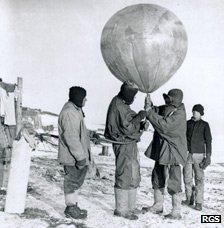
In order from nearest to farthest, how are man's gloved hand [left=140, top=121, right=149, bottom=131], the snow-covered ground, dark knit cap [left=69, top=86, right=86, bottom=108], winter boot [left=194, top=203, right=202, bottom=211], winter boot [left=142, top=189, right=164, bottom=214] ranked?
1. the snow-covered ground
2. dark knit cap [left=69, top=86, right=86, bottom=108]
3. man's gloved hand [left=140, top=121, right=149, bottom=131]
4. winter boot [left=142, top=189, right=164, bottom=214]
5. winter boot [left=194, top=203, right=202, bottom=211]

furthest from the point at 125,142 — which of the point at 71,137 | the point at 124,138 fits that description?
the point at 71,137

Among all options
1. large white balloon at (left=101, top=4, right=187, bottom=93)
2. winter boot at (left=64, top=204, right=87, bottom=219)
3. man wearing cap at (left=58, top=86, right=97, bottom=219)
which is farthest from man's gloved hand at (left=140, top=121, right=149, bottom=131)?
large white balloon at (left=101, top=4, right=187, bottom=93)

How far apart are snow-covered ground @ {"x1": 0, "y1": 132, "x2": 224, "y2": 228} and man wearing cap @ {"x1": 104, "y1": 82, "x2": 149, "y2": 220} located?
0.95ft

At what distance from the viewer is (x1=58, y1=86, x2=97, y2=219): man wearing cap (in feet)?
17.4

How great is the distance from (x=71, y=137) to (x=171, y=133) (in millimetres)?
1404

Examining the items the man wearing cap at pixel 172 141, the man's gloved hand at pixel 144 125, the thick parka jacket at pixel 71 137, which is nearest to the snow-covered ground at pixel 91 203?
the man wearing cap at pixel 172 141

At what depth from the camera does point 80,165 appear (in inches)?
210

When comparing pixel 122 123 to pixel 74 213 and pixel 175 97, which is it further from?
pixel 74 213

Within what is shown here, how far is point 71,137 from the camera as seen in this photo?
529 cm

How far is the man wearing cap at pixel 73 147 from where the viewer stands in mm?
5297

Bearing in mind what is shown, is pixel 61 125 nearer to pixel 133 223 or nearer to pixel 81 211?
pixel 81 211

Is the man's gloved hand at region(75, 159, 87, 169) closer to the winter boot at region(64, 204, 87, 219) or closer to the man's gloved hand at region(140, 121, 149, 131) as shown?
the winter boot at region(64, 204, 87, 219)

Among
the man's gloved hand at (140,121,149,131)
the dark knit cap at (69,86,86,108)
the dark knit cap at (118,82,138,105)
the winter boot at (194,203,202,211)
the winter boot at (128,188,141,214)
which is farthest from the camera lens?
the winter boot at (194,203,202,211)

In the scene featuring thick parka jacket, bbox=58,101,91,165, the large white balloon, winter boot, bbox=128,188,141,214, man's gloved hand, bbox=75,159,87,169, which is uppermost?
the large white balloon
